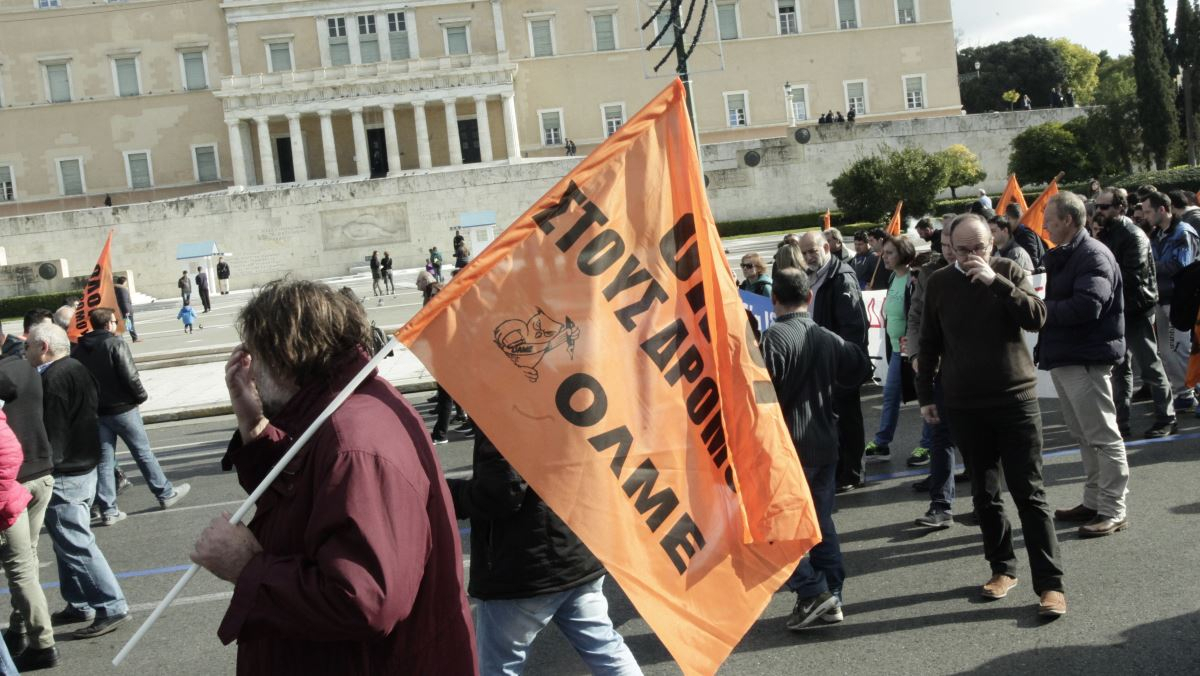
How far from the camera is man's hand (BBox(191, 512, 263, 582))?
236cm

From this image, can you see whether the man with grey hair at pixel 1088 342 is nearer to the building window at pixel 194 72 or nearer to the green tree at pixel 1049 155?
the green tree at pixel 1049 155

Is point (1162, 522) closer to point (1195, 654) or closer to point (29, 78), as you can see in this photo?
point (1195, 654)

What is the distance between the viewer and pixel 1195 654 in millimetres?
4152

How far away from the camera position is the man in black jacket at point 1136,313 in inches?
297

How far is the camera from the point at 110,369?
8.23 m

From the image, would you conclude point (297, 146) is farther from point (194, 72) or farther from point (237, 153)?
point (194, 72)

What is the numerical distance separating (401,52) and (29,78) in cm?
1886

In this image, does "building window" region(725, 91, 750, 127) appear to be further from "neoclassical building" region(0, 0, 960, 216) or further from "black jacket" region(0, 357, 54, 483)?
"black jacket" region(0, 357, 54, 483)

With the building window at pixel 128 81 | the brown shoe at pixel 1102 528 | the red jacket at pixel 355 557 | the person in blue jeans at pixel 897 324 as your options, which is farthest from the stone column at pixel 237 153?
the red jacket at pixel 355 557

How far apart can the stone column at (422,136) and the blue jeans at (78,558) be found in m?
50.8

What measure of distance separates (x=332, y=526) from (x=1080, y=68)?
287ft

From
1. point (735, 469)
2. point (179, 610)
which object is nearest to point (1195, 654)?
point (735, 469)

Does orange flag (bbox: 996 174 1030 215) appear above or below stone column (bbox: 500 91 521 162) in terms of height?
below

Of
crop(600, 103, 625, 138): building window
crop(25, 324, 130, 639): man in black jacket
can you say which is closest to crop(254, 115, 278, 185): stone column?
crop(600, 103, 625, 138): building window
